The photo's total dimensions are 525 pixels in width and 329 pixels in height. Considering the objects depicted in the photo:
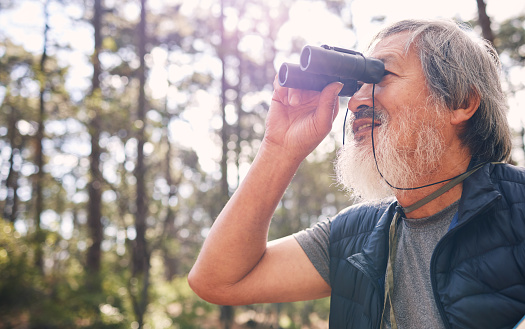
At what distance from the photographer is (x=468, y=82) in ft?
4.50

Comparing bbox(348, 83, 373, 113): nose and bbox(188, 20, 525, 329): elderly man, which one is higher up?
bbox(348, 83, 373, 113): nose

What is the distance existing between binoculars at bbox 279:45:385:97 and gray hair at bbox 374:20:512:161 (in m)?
0.22

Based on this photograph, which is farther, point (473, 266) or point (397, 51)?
point (397, 51)

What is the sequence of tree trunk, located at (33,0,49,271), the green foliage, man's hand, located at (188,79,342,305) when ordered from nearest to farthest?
man's hand, located at (188,79,342,305)
tree trunk, located at (33,0,49,271)
the green foliage

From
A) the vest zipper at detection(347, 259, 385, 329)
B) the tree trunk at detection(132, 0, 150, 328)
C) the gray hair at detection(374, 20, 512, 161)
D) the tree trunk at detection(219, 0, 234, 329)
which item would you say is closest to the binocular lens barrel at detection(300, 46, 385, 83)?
the gray hair at detection(374, 20, 512, 161)

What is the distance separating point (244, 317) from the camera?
9727 millimetres

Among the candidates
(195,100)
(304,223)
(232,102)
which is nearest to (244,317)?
(304,223)

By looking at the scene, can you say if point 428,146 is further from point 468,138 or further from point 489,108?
point 489,108

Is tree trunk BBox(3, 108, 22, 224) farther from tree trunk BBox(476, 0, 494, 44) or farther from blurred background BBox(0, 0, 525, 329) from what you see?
tree trunk BBox(476, 0, 494, 44)

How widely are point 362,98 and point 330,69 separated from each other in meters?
0.27

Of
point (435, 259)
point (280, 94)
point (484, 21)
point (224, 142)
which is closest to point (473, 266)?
point (435, 259)

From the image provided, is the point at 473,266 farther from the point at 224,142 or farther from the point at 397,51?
the point at 224,142

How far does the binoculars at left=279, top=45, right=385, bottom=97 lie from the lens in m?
1.22

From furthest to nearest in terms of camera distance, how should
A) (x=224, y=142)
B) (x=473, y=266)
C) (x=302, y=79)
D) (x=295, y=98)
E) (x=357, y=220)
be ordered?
(x=224, y=142) → (x=357, y=220) → (x=295, y=98) → (x=302, y=79) → (x=473, y=266)
